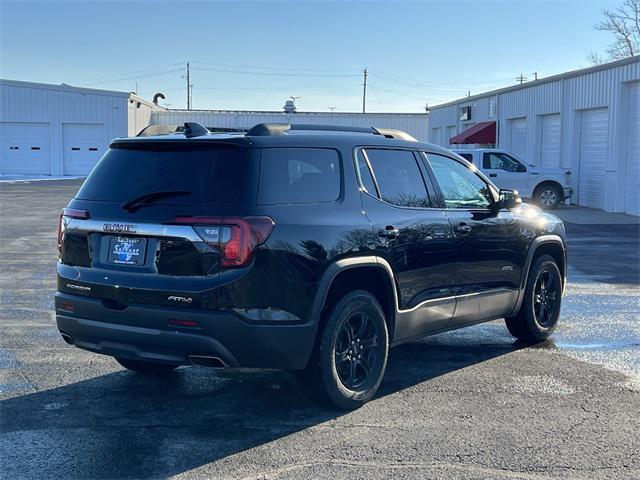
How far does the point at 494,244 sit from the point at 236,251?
2.79 metres

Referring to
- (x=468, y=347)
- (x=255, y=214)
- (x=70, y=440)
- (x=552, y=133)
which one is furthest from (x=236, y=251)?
(x=552, y=133)

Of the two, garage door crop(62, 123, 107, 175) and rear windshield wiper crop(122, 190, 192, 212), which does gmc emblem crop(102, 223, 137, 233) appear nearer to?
rear windshield wiper crop(122, 190, 192, 212)

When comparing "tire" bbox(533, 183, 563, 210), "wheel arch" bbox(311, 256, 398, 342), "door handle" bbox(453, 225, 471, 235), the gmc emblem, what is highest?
"tire" bbox(533, 183, 563, 210)

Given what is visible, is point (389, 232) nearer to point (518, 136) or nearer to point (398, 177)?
point (398, 177)

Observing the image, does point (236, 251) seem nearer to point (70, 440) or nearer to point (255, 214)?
point (255, 214)

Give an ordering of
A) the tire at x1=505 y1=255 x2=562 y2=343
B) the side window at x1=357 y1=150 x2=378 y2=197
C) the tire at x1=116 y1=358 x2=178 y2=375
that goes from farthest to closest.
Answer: the tire at x1=505 y1=255 x2=562 y2=343 < the tire at x1=116 y1=358 x2=178 y2=375 < the side window at x1=357 y1=150 x2=378 y2=197

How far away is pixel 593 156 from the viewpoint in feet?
81.1

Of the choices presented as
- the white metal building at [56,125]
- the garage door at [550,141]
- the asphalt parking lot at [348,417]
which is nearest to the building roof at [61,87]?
the white metal building at [56,125]

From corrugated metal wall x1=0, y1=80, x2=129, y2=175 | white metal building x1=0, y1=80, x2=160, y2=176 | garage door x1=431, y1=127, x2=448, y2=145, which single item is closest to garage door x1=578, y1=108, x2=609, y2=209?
garage door x1=431, y1=127, x2=448, y2=145

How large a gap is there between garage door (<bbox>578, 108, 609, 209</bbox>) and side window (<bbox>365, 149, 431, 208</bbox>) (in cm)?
1910

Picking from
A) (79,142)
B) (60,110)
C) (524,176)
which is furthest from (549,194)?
(60,110)

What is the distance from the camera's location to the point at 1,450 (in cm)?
454

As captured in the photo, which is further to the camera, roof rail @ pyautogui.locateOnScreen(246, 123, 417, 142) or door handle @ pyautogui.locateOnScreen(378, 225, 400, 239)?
door handle @ pyautogui.locateOnScreen(378, 225, 400, 239)

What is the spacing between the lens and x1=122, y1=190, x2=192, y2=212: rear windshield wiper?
4.84 meters
